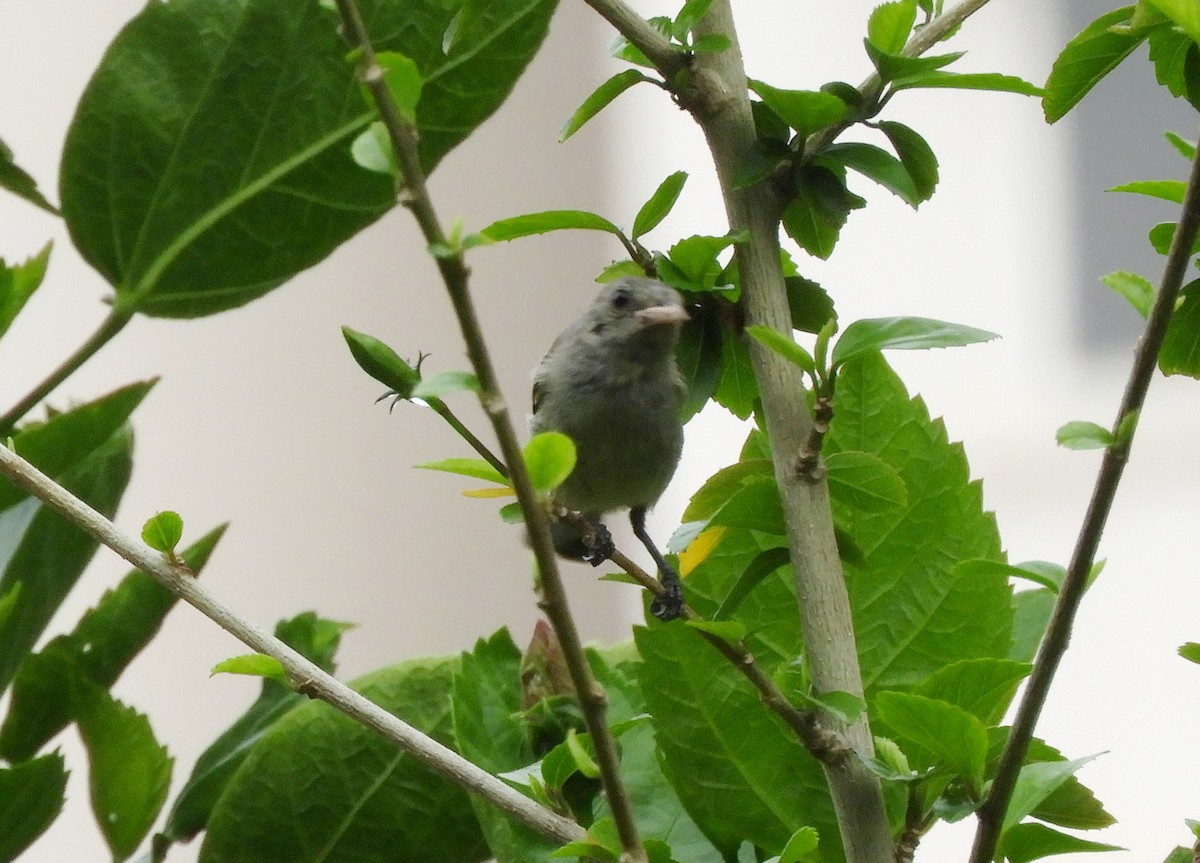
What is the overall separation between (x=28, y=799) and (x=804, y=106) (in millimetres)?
459

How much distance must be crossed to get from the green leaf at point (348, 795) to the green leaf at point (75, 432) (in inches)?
5.9

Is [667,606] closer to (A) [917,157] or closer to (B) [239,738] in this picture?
(A) [917,157]

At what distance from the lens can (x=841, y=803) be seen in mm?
368

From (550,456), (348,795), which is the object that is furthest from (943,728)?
(348,795)

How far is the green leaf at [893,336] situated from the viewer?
35 cm

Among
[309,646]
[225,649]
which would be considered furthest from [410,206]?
[225,649]

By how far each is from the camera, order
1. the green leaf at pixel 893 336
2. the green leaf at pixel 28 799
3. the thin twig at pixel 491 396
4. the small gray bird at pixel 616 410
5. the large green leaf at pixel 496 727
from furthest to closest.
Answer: the small gray bird at pixel 616 410, the green leaf at pixel 28 799, the large green leaf at pixel 496 727, the green leaf at pixel 893 336, the thin twig at pixel 491 396

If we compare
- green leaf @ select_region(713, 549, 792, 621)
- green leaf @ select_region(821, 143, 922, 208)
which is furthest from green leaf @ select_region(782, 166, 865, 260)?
green leaf @ select_region(713, 549, 792, 621)

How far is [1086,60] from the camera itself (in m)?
0.37

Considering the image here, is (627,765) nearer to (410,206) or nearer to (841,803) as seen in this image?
(841,803)

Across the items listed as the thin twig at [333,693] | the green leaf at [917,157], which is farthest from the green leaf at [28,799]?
the green leaf at [917,157]

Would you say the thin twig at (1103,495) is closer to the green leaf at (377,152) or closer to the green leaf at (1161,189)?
the green leaf at (1161,189)

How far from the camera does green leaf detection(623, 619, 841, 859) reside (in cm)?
44

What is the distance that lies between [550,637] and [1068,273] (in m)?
1.45
